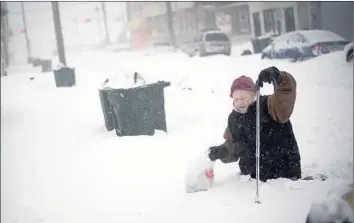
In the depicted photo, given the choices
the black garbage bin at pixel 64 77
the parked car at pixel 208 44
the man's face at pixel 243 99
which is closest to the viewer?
the man's face at pixel 243 99

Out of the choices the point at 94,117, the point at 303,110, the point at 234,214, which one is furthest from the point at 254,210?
the point at 94,117

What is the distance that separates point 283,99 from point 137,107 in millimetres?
2687

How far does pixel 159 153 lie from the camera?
4414 mm

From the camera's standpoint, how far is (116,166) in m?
4.05

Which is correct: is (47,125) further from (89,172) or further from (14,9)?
(89,172)

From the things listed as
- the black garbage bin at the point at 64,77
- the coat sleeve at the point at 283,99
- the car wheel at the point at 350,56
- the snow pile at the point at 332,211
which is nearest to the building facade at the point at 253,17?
the car wheel at the point at 350,56

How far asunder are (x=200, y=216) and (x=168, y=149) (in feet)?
6.36

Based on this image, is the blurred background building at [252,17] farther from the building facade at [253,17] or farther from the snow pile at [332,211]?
the snow pile at [332,211]

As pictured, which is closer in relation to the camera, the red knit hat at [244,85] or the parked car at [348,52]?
the red knit hat at [244,85]

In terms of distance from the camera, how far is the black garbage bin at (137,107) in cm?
513

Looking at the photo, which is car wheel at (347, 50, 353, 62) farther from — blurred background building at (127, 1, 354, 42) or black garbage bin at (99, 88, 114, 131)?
black garbage bin at (99, 88, 114, 131)

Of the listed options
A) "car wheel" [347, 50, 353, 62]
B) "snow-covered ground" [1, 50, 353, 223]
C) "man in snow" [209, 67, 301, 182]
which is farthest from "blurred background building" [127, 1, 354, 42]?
"man in snow" [209, 67, 301, 182]

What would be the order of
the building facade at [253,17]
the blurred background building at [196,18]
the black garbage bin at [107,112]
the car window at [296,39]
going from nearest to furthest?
the black garbage bin at [107,112], the car window at [296,39], the blurred background building at [196,18], the building facade at [253,17]

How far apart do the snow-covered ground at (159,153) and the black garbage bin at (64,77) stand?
0.41 metres
